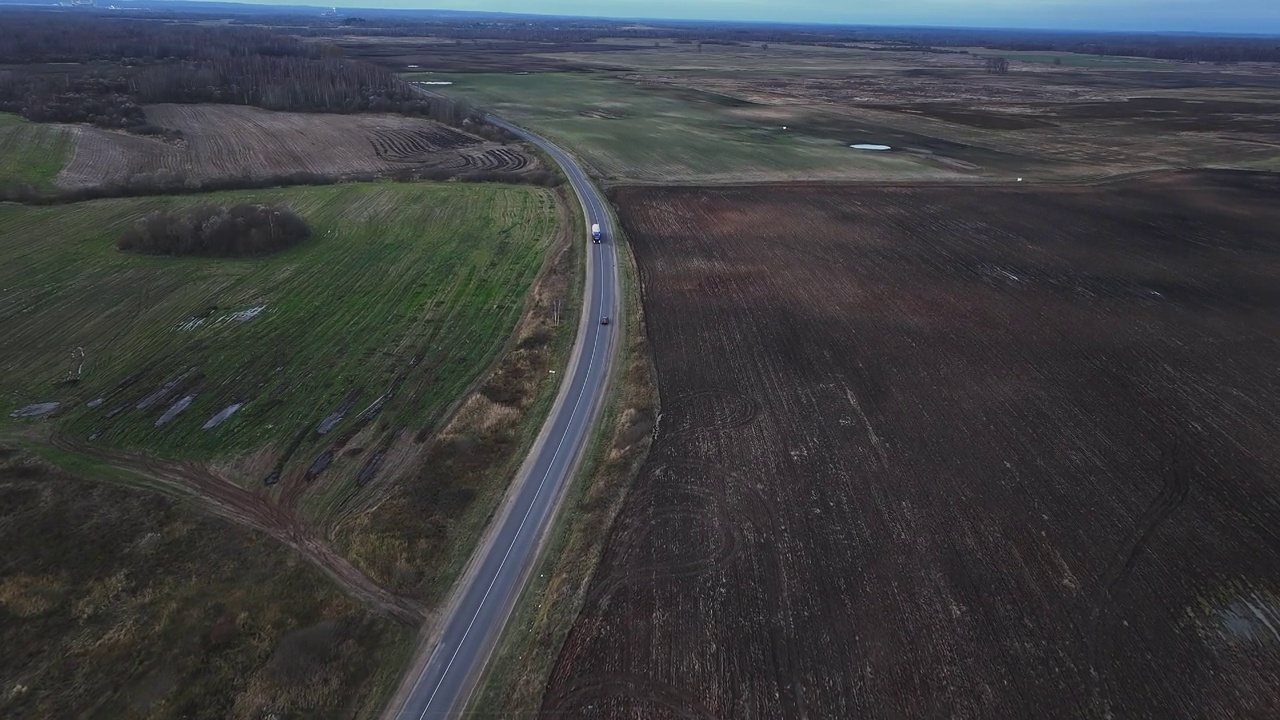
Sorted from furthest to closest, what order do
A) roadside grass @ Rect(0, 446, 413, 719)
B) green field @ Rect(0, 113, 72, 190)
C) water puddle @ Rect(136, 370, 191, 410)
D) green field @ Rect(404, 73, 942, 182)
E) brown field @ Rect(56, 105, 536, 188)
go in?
green field @ Rect(404, 73, 942, 182) → brown field @ Rect(56, 105, 536, 188) → green field @ Rect(0, 113, 72, 190) → water puddle @ Rect(136, 370, 191, 410) → roadside grass @ Rect(0, 446, 413, 719)

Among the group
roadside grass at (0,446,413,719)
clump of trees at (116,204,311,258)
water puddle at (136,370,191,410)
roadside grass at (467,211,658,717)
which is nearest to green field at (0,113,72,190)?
clump of trees at (116,204,311,258)

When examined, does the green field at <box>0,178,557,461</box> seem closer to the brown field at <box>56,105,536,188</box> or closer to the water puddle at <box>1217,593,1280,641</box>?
the brown field at <box>56,105,536,188</box>

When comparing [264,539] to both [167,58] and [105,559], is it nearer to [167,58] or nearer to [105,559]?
[105,559]

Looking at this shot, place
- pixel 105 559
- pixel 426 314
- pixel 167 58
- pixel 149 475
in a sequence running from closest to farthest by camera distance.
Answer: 1. pixel 105 559
2. pixel 149 475
3. pixel 426 314
4. pixel 167 58

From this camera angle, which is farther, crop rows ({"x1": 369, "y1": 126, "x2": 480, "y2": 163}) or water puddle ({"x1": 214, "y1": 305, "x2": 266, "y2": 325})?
crop rows ({"x1": 369, "y1": 126, "x2": 480, "y2": 163})

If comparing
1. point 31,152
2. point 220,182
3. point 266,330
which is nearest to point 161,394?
point 266,330

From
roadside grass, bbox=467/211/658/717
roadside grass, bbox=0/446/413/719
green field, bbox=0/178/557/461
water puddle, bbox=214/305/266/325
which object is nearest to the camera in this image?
roadside grass, bbox=0/446/413/719

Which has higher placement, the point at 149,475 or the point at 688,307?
the point at 688,307

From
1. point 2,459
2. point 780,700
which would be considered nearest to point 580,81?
point 2,459
